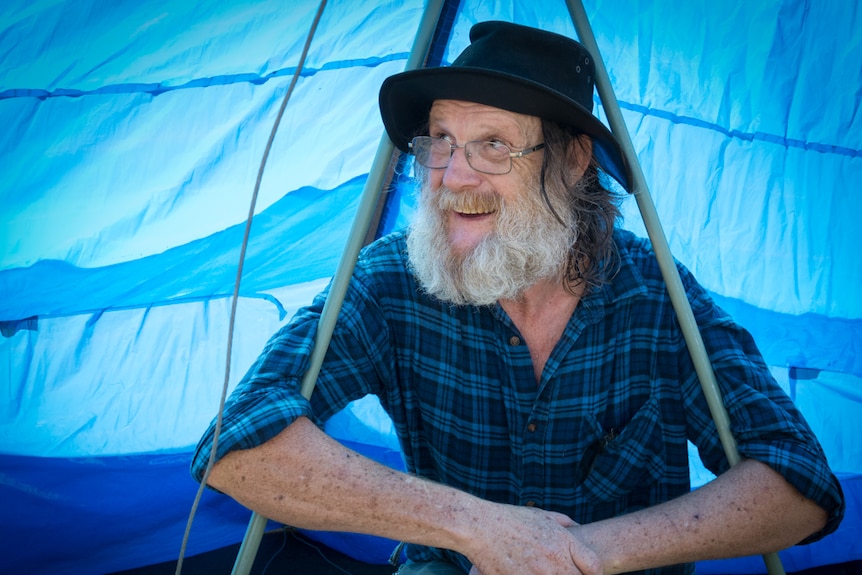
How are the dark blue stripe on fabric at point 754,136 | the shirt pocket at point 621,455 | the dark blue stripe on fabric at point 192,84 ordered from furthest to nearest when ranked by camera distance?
1. the dark blue stripe on fabric at point 754,136
2. the dark blue stripe on fabric at point 192,84
3. the shirt pocket at point 621,455

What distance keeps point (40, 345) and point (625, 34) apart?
2.49 meters

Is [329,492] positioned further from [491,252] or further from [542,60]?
[542,60]

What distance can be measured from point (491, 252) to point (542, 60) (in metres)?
0.52

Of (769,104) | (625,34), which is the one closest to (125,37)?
(625,34)

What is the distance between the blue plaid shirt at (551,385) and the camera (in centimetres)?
189

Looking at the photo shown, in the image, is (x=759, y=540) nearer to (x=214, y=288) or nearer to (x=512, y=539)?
(x=512, y=539)

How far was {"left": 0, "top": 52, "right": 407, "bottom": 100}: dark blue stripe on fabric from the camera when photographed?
7.86ft

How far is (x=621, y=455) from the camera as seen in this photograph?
1.92m

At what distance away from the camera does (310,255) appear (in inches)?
118

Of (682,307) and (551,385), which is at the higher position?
(682,307)

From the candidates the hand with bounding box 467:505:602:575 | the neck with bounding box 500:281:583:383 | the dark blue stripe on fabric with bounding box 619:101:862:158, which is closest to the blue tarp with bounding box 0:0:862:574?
the dark blue stripe on fabric with bounding box 619:101:862:158

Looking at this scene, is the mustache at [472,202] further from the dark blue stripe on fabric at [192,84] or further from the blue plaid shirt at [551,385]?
the dark blue stripe on fabric at [192,84]

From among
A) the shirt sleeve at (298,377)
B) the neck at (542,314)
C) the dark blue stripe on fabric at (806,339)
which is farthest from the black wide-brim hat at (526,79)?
the dark blue stripe on fabric at (806,339)

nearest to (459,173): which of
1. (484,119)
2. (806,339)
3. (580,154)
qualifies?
(484,119)
